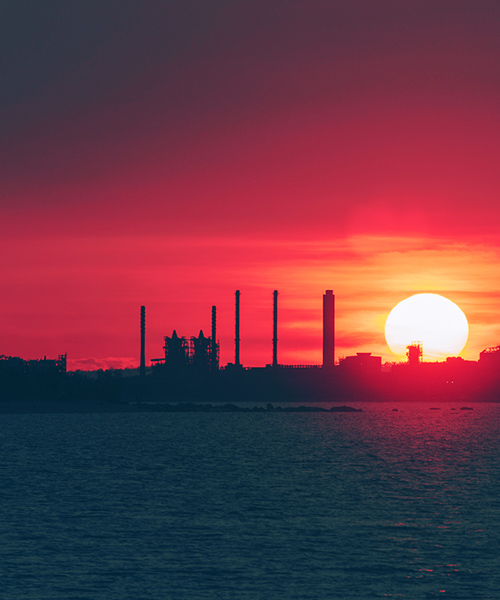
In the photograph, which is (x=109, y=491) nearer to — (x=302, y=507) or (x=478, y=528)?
(x=302, y=507)

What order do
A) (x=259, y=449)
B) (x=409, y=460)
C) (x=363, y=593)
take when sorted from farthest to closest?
1. (x=259, y=449)
2. (x=409, y=460)
3. (x=363, y=593)

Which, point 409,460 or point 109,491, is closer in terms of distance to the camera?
point 109,491

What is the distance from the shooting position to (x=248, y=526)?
145 ft

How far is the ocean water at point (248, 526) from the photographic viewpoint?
102 ft

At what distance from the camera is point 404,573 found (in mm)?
33031

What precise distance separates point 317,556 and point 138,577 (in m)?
7.98

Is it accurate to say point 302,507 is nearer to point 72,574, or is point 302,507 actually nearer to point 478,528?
point 478,528

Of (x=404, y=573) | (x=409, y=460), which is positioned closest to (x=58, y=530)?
(x=404, y=573)

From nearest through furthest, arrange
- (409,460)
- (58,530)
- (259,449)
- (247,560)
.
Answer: (247,560)
(58,530)
(409,460)
(259,449)

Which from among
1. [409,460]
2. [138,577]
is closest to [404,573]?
[138,577]

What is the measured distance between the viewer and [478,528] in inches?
1721

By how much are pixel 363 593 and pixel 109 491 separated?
107 feet

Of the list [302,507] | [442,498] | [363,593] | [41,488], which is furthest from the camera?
[41,488]

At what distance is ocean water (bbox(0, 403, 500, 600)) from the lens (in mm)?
31062
